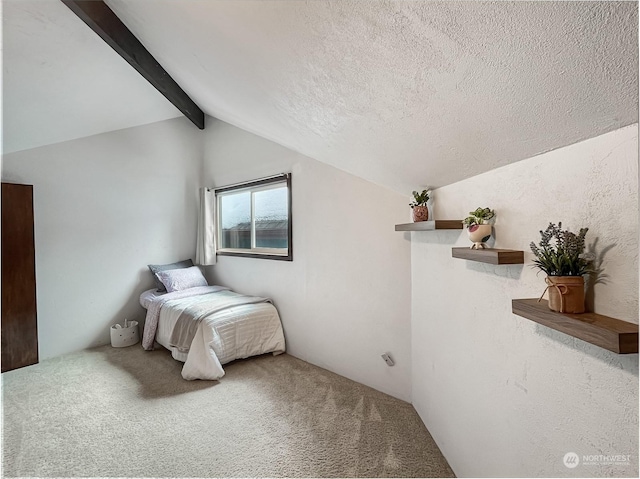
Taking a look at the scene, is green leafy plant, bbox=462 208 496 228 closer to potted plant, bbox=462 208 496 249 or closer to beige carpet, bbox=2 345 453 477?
potted plant, bbox=462 208 496 249

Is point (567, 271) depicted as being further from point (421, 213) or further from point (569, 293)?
point (421, 213)

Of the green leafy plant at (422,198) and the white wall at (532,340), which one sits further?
the green leafy plant at (422,198)

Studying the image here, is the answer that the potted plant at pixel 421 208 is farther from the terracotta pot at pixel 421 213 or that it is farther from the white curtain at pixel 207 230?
the white curtain at pixel 207 230

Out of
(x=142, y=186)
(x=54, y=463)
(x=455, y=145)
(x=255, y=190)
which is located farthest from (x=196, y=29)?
(x=142, y=186)

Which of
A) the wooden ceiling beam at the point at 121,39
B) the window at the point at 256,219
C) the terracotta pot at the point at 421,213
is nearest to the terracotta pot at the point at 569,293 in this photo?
the terracotta pot at the point at 421,213

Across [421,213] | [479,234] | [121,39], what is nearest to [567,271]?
[479,234]

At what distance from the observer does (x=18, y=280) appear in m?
2.71

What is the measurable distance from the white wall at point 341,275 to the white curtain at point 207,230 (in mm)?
870

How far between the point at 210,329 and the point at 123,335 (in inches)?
58.7

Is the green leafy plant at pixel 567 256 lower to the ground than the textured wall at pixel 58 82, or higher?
lower

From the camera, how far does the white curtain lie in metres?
3.96

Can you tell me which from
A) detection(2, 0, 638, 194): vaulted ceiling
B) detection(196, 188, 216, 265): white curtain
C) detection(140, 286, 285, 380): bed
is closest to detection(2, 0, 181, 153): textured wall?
detection(2, 0, 638, 194): vaulted ceiling

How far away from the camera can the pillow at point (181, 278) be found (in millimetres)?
3484

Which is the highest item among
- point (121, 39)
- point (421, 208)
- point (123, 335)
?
point (121, 39)
